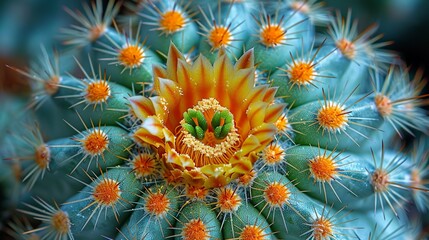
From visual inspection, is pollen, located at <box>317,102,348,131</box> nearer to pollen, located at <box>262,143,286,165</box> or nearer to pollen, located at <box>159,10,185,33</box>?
pollen, located at <box>262,143,286,165</box>

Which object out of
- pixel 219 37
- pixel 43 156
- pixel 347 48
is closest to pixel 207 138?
pixel 219 37

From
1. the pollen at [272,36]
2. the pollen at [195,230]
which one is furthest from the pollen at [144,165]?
the pollen at [272,36]

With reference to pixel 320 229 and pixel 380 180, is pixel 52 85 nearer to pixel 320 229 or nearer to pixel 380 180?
pixel 320 229

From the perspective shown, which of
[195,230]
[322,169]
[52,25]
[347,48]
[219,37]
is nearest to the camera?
[195,230]

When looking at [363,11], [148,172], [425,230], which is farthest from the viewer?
[363,11]

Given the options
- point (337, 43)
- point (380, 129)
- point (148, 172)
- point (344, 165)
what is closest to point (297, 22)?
point (337, 43)

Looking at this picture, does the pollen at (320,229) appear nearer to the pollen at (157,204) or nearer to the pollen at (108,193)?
the pollen at (157,204)

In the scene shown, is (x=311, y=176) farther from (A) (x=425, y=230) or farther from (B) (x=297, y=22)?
(A) (x=425, y=230)
